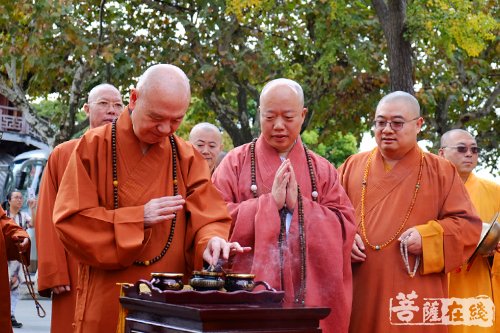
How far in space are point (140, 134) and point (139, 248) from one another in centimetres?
55

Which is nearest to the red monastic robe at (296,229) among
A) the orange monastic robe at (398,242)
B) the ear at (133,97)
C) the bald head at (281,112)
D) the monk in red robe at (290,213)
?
the monk in red robe at (290,213)

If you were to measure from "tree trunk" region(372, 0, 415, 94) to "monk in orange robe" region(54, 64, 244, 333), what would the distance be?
223 inches

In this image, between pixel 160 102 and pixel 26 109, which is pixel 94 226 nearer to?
pixel 160 102

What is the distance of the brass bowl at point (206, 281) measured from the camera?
12.3 ft

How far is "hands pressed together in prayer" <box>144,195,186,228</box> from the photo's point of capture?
4.32 m

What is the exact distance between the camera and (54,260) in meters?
5.32

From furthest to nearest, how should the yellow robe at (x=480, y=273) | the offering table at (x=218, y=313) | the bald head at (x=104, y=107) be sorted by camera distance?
the yellow robe at (x=480, y=273) < the bald head at (x=104, y=107) < the offering table at (x=218, y=313)

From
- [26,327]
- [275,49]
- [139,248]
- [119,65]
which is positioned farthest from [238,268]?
[275,49]

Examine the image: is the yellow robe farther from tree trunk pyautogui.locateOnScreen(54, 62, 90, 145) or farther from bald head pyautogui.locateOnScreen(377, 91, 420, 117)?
tree trunk pyautogui.locateOnScreen(54, 62, 90, 145)

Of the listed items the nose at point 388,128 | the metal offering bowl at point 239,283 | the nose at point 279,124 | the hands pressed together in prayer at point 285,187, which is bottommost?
the metal offering bowl at point 239,283

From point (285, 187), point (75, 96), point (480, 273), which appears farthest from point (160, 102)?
point (75, 96)

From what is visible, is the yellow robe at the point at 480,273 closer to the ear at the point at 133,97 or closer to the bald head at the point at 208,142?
the bald head at the point at 208,142

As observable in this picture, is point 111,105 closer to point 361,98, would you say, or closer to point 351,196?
point 351,196

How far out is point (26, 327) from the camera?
11.3 metres
